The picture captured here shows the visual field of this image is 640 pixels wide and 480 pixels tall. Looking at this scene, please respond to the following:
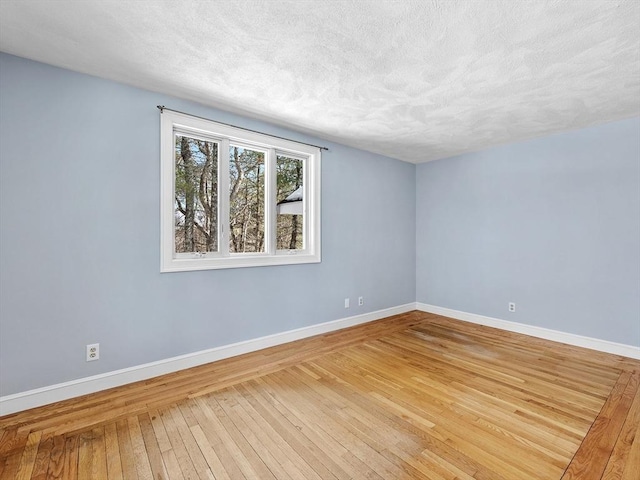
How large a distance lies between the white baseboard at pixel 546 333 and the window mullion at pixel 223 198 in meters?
3.63

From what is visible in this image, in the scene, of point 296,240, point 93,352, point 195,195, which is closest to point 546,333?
point 296,240

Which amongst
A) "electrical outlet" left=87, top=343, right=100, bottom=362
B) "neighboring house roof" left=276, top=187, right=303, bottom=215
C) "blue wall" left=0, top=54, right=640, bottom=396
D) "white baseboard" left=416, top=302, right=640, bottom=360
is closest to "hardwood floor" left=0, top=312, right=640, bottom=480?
"white baseboard" left=416, top=302, right=640, bottom=360

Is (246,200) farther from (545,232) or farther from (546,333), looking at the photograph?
(546,333)

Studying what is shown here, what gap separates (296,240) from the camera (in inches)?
150

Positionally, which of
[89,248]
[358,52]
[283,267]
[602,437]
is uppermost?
[358,52]

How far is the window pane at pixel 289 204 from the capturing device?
11.9 feet

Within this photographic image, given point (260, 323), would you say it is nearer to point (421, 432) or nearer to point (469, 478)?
point (421, 432)

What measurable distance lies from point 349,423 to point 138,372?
187cm

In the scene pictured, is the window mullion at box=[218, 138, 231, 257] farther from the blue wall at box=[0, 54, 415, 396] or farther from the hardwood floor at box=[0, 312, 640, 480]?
the hardwood floor at box=[0, 312, 640, 480]

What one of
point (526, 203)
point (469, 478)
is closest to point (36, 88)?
point (469, 478)

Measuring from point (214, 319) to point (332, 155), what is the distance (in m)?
2.57

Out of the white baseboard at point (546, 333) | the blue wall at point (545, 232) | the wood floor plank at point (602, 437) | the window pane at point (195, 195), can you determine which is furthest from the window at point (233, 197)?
the wood floor plank at point (602, 437)

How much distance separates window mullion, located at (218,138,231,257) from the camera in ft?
10.2

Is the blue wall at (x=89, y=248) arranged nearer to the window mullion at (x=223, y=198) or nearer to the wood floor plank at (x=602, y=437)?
the window mullion at (x=223, y=198)
